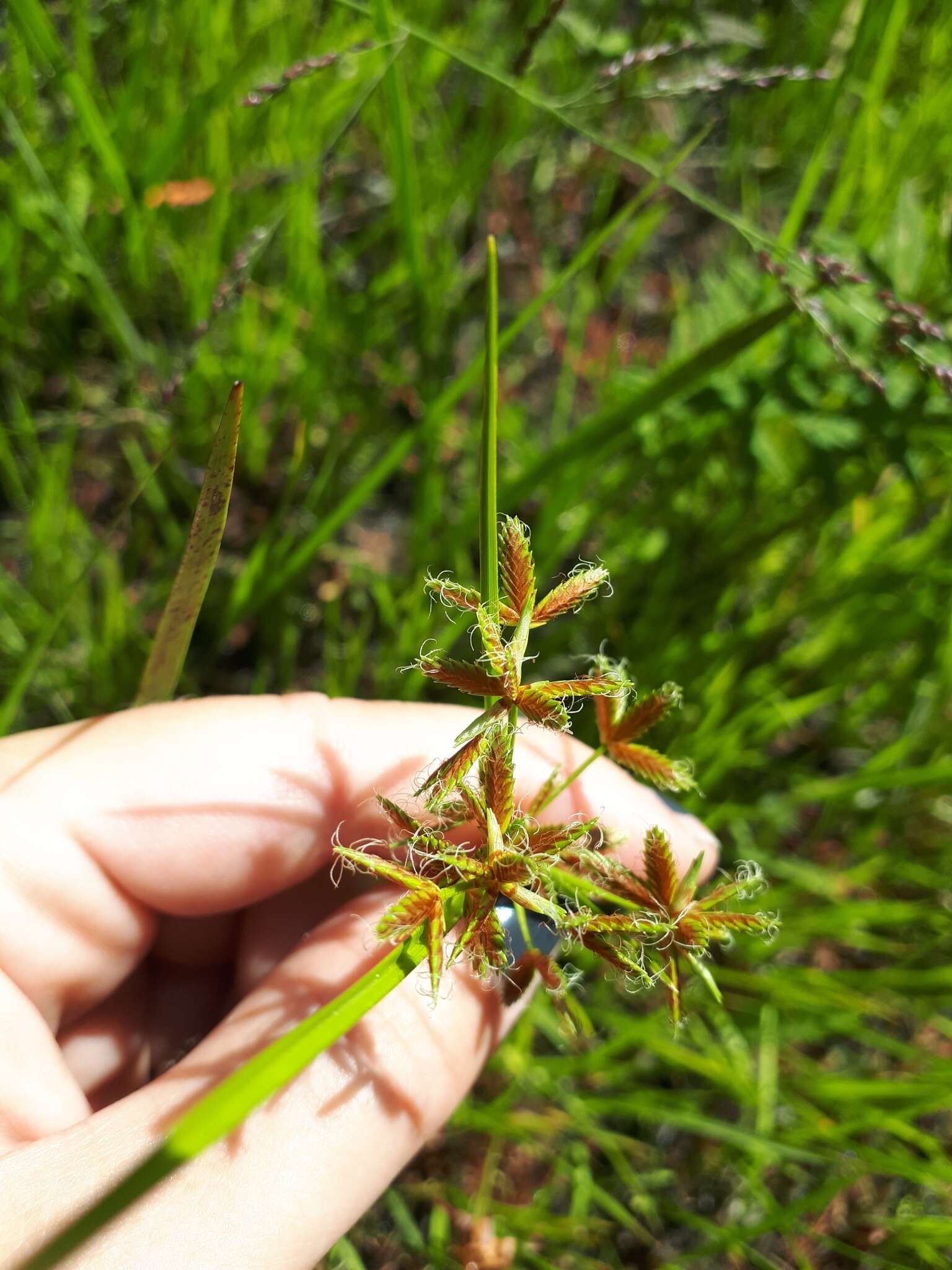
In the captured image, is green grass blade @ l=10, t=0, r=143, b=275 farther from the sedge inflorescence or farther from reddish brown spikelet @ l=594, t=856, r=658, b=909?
reddish brown spikelet @ l=594, t=856, r=658, b=909

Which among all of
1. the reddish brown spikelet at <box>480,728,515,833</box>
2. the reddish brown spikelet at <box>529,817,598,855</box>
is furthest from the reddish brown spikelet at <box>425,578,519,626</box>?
the reddish brown spikelet at <box>529,817,598,855</box>

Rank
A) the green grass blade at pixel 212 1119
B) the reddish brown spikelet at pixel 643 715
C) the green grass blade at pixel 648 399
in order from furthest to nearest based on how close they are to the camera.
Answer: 1. the green grass blade at pixel 648 399
2. the reddish brown spikelet at pixel 643 715
3. the green grass blade at pixel 212 1119

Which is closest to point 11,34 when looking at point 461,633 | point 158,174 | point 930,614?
point 158,174

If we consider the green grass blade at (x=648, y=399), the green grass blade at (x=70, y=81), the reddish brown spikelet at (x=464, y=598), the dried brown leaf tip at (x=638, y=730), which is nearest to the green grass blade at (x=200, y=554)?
the reddish brown spikelet at (x=464, y=598)

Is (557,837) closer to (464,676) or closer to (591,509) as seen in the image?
(464,676)

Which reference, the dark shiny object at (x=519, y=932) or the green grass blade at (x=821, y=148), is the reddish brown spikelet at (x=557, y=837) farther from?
the green grass blade at (x=821, y=148)

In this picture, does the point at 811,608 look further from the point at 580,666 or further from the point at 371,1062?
the point at 371,1062

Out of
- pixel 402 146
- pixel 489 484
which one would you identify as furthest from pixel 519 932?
pixel 402 146

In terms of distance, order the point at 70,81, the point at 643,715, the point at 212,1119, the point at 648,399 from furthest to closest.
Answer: the point at 70,81 → the point at 648,399 → the point at 643,715 → the point at 212,1119
